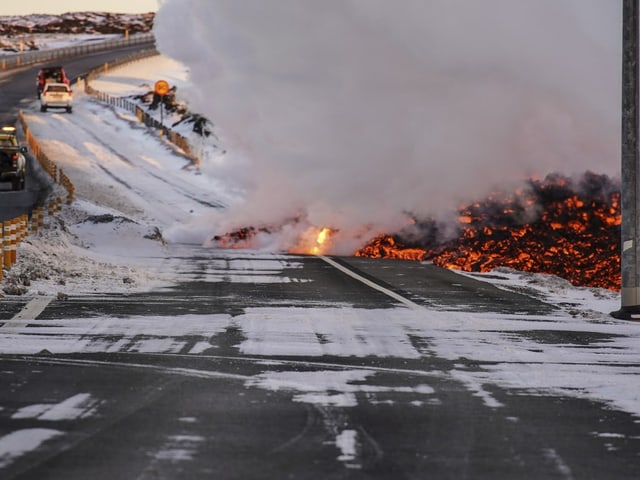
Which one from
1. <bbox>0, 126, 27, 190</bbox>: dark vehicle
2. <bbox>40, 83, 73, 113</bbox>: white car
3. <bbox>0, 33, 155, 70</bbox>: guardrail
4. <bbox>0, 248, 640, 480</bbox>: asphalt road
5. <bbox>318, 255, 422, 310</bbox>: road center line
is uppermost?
<bbox>0, 33, 155, 70</bbox>: guardrail

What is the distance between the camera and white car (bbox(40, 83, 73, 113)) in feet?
235

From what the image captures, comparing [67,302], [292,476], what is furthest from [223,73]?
[292,476]

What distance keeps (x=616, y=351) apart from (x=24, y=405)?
614 centimetres

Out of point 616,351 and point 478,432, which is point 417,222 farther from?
point 478,432

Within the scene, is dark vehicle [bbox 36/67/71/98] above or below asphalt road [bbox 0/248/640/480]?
above

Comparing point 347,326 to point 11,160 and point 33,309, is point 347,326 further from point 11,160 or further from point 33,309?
point 11,160

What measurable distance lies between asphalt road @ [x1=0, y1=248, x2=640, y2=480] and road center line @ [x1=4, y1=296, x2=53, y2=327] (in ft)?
0.64

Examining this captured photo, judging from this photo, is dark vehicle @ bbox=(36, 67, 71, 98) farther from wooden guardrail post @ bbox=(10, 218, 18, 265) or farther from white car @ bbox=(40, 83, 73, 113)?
wooden guardrail post @ bbox=(10, 218, 18, 265)

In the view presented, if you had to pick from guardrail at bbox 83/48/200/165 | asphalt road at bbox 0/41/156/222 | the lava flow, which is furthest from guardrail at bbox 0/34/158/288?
the lava flow

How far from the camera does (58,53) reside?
119 m

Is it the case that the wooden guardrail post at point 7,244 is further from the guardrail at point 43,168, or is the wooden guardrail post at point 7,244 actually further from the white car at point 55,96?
the white car at point 55,96

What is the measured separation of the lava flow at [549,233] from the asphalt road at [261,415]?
37.1ft

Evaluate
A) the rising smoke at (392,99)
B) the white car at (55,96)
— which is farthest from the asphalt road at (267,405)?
the white car at (55,96)

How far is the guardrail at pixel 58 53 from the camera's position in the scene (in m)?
109
